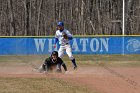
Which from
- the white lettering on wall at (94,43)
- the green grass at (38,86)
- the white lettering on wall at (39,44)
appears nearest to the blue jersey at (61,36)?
the green grass at (38,86)

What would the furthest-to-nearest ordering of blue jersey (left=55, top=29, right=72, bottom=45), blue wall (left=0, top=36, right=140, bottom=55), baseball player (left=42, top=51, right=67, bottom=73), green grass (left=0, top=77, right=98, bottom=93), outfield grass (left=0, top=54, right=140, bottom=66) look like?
blue wall (left=0, top=36, right=140, bottom=55) → outfield grass (left=0, top=54, right=140, bottom=66) → blue jersey (left=55, top=29, right=72, bottom=45) → baseball player (left=42, top=51, right=67, bottom=73) → green grass (left=0, top=77, right=98, bottom=93)

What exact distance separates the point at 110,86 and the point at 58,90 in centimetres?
164

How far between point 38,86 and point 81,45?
16.4 meters

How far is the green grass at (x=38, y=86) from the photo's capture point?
415 inches

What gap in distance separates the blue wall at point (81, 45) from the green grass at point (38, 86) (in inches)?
552

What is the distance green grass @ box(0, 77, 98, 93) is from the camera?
34.6ft

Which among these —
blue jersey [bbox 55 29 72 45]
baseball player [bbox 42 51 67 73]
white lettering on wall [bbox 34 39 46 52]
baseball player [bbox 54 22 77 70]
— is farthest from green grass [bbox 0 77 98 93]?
white lettering on wall [bbox 34 39 46 52]

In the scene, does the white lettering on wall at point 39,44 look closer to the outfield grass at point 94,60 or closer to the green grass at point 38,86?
the outfield grass at point 94,60

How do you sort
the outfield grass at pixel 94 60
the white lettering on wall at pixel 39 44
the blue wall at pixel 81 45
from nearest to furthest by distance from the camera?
the outfield grass at pixel 94 60 < the blue wall at pixel 81 45 < the white lettering on wall at pixel 39 44

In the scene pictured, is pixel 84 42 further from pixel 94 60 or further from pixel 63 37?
pixel 63 37

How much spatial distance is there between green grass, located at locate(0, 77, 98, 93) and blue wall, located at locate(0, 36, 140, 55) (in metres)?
14.0

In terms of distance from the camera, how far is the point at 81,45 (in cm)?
2753

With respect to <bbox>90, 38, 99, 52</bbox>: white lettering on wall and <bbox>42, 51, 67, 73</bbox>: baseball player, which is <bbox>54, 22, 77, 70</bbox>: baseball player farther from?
<bbox>90, 38, 99, 52</bbox>: white lettering on wall

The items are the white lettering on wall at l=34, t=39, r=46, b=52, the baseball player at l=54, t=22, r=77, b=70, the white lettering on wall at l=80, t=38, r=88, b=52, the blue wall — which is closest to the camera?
the baseball player at l=54, t=22, r=77, b=70
